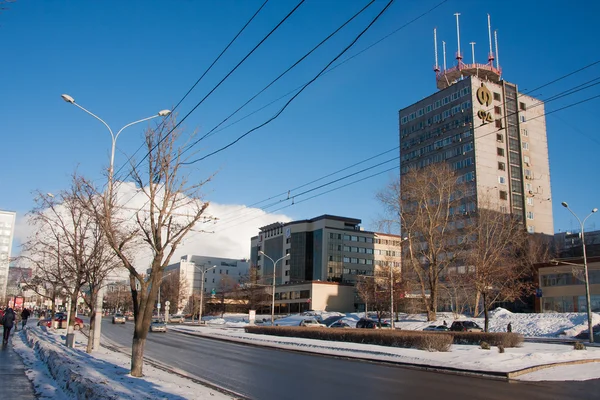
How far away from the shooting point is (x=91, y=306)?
2055 centimetres

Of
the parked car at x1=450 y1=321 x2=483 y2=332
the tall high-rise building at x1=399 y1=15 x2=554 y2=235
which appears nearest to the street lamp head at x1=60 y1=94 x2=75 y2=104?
the parked car at x1=450 y1=321 x2=483 y2=332

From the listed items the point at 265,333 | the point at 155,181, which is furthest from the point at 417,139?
the point at 155,181

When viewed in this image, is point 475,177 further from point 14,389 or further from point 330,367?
point 14,389

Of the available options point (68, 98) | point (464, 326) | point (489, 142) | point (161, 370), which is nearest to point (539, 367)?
point (161, 370)

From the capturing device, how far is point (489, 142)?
89.4m

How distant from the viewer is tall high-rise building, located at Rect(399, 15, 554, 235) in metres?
88.1

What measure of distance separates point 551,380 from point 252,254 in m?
122

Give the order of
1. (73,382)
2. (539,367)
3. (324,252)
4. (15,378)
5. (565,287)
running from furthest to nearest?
(324,252) < (565,287) < (539,367) < (15,378) < (73,382)

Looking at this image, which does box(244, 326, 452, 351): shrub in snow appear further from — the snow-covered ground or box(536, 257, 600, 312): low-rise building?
box(536, 257, 600, 312): low-rise building

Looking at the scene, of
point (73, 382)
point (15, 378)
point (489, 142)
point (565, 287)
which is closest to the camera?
point (73, 382)

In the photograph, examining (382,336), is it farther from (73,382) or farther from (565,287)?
(565,287)

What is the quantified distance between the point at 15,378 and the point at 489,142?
289 feet

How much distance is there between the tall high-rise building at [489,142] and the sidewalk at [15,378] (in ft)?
251

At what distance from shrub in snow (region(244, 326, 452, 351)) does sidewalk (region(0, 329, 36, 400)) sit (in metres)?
17.1
